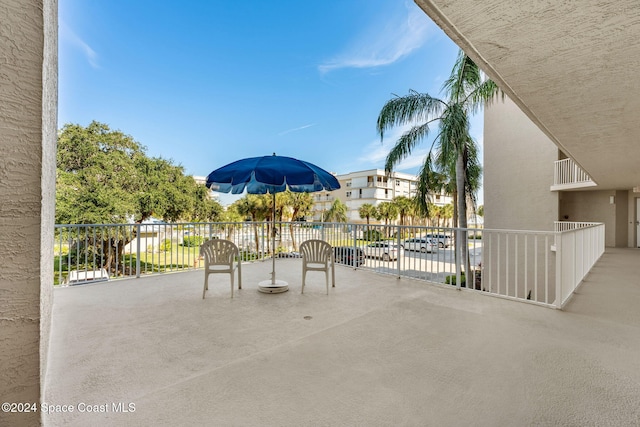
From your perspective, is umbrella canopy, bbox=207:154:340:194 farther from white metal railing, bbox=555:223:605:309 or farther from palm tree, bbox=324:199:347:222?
palm tree, bbox=324:199:347:222

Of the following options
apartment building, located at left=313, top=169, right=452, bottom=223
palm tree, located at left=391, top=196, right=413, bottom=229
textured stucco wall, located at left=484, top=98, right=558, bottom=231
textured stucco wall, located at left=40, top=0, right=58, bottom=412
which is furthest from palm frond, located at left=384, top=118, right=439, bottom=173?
apartment building, located at left=313, top=169, right=452, bottom=223

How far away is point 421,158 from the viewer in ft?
31.1

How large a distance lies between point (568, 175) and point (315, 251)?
11.3 meters

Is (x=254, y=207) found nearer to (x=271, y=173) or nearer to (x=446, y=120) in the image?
(x=446, y=120)

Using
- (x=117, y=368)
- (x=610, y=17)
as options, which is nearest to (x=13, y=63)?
(x=117, y=368)

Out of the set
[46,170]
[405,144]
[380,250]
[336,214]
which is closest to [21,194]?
[46,170]

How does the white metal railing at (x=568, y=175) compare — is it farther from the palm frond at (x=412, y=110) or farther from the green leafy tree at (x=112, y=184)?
the green leafy tree at (x=112, y=184)

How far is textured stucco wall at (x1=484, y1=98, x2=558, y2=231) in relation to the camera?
38.1 feet

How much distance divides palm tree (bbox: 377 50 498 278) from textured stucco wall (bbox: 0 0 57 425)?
8360mm

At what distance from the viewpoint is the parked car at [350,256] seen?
21.1ft

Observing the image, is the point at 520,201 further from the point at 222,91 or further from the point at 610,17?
the point at 222,91

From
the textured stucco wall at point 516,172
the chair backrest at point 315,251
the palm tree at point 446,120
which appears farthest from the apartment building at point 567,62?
the textured stucco wall at point 516,172

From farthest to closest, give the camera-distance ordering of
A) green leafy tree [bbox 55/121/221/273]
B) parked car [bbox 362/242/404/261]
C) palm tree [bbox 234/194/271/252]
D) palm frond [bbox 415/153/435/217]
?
palm tree [bbox 234/194/271/252]
green leafy tree [bbox 55/121/221/273]
palm frond [bbox 415/153/435/217]
parked car [bbox 362/242/404/261]

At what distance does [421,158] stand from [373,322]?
7.48 meters
